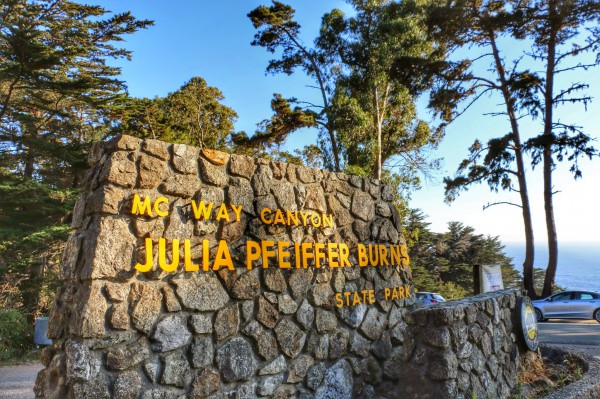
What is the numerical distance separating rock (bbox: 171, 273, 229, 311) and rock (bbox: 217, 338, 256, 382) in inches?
13.1

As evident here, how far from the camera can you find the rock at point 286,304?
434 cm

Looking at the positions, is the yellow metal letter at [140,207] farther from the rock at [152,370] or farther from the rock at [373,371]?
the rock at [373,371]

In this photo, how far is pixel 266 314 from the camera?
13.8 feet

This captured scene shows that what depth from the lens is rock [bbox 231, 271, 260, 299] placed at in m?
4.04

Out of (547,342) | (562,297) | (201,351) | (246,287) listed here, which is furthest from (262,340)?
(562,297)

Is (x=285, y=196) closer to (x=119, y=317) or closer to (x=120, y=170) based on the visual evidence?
(x=120, y=170)

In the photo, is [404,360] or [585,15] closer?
[404,360]

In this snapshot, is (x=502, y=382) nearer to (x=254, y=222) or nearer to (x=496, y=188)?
(x=254, y=222)

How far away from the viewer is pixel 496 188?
19.2 metres

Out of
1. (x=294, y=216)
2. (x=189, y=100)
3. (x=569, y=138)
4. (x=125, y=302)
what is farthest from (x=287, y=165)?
(x=189, y=100)

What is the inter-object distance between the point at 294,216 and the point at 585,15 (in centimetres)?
1795

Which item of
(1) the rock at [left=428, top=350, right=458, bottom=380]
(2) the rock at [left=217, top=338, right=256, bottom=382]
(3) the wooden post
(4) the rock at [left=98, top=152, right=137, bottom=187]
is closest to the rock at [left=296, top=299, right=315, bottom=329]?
(2) the rock at [left=217, top=338, right=256, bottom=382]

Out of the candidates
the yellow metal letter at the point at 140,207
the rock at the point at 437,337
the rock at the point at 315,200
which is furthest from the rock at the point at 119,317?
the rock at the point at 437,337

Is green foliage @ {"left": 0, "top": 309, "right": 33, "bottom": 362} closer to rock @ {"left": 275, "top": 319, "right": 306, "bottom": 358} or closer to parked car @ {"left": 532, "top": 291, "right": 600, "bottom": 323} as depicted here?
rock @ {"left": 275, "top": 319, "right": 306, "bottom": 358}
